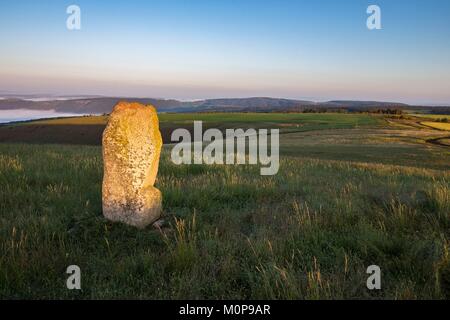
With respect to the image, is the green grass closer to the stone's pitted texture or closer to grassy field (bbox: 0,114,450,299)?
grassy field (bbox: 0,114,450,299)

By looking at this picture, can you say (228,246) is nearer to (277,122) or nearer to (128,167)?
(128,167)

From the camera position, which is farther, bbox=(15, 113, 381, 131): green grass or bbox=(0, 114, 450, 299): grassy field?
bbox=(15, 113, 381, 131): green grass

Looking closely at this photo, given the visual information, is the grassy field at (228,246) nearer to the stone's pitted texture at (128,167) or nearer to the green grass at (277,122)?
the stone's pitted texture at (128,167)

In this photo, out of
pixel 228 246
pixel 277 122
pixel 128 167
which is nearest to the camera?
pixel 228 246

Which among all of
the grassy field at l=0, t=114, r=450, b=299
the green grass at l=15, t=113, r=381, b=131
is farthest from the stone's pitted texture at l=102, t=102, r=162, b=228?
the green grass at l=15, t=113, r=381, b=131

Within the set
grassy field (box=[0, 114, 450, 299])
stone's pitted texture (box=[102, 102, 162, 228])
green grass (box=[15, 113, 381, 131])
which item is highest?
green grass (box=[15, 113, 381, 131])

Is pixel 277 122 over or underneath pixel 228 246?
over

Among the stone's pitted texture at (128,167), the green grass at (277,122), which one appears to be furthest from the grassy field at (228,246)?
the green grass at (277,122)

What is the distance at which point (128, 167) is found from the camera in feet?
20.4

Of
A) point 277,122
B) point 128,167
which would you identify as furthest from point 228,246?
point 277,122

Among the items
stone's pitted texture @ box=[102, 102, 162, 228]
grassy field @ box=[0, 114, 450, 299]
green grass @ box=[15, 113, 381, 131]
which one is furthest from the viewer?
green grass @ box=[15, 113, 381, 131]

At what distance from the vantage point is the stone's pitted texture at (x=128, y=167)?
619 cm

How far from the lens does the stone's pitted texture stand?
20.3 feet

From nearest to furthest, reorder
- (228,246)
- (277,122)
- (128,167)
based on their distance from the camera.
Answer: (228,246), (128,167), (277,122)
